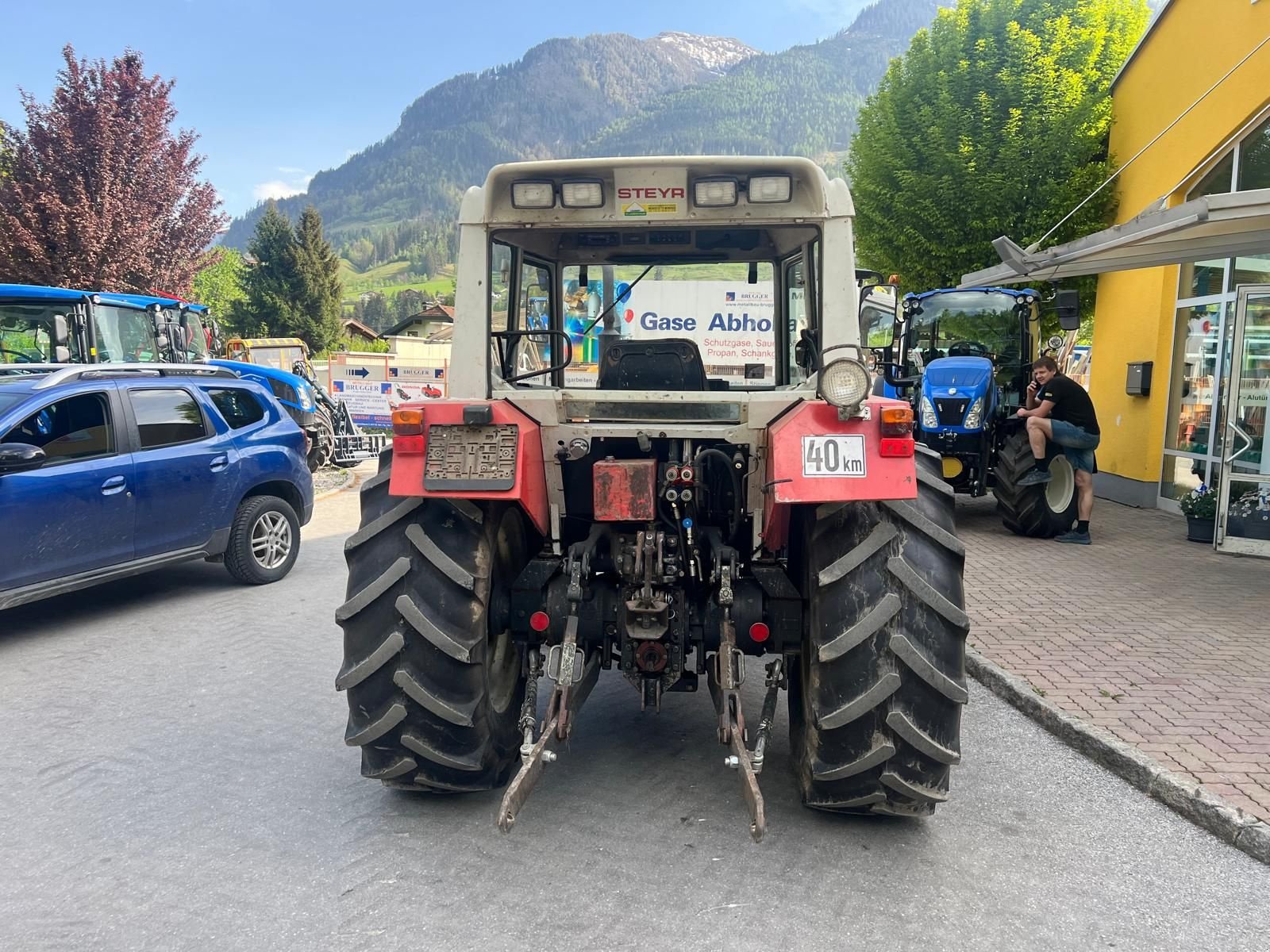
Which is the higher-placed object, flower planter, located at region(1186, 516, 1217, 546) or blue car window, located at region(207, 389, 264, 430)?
blue car window, located at region(207, 389, 264, 430)

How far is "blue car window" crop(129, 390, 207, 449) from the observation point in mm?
6789

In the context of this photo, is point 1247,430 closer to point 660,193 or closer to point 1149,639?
point 1149,639

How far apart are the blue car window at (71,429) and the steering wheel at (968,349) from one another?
30.3 ft

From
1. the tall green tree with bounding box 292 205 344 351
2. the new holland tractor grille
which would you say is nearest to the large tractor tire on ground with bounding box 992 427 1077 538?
the new holland tractor grille

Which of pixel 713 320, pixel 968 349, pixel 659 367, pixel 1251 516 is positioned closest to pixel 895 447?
pixel 659 367

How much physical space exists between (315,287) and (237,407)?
50735 mm

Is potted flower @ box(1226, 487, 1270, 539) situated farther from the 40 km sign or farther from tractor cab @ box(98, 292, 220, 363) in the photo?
tractor cab @ box(98, 292, 220, 363)

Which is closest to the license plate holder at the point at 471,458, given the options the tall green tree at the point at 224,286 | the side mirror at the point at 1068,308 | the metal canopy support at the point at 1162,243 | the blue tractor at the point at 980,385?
the metal canopy support at the point at 1162,243

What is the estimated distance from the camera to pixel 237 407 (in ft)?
26.0

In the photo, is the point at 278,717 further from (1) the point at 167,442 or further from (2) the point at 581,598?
(1) the point at 167,442

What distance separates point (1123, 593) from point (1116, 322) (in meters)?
7.12

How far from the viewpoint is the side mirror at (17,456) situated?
5.61 meters

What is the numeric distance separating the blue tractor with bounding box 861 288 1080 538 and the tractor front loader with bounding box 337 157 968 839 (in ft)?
19.0

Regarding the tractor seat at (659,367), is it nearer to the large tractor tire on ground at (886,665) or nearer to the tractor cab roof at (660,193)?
the tractor cab roof at (660,193)
